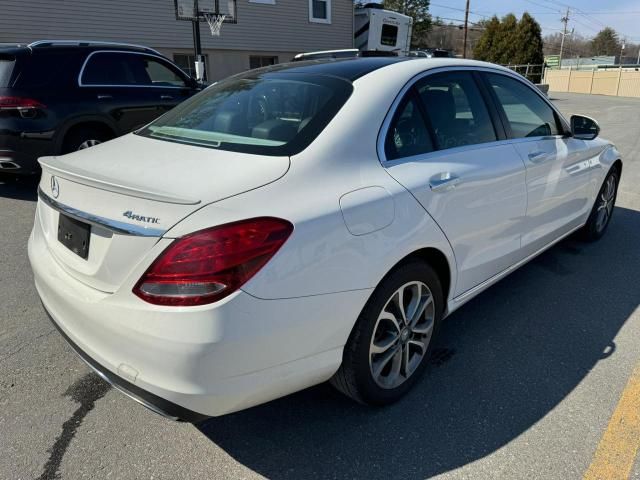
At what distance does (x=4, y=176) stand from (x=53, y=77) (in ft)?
6.63

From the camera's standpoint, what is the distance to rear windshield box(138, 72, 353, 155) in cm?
231

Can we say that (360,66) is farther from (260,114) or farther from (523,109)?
(523,109)

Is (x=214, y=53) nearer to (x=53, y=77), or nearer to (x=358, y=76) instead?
(x=53, y=77)

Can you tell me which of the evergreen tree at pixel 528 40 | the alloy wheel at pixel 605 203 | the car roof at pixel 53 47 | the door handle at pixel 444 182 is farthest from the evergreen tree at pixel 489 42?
the door handle at pixel 444 182

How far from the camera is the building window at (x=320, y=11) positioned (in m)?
18.3

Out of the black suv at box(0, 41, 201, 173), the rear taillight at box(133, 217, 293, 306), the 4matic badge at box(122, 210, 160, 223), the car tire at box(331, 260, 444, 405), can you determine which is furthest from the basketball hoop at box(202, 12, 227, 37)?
the rear taillight at box(133, 217, 293, 306)

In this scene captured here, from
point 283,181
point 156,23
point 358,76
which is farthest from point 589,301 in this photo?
point 156,23

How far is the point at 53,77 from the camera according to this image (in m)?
6.11

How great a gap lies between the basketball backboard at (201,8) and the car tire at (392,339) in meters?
11.9

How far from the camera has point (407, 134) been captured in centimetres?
258

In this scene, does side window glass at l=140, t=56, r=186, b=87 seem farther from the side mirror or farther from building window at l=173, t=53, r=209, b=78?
building window at l=173, t=53, r=209, b=78

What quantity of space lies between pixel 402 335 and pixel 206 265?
118cm

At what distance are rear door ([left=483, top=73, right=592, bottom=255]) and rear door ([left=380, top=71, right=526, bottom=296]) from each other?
0.18m

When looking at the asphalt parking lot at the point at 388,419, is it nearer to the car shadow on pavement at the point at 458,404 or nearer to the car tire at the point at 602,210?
the car shadow on pavement at the point at 458,404
